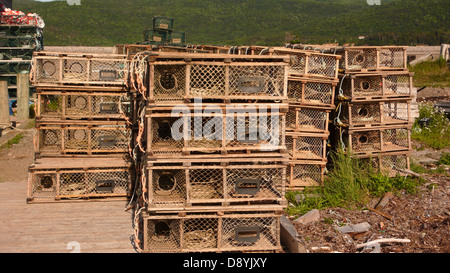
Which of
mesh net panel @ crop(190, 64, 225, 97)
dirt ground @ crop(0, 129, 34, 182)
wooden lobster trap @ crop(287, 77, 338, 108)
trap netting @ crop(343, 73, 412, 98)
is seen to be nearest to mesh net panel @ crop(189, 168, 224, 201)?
mesh net panel @ crop(190, 64, 225, 97)

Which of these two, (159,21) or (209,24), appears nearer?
(159,21)

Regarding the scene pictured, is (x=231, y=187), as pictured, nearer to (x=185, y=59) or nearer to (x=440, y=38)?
(x=185, y=59)

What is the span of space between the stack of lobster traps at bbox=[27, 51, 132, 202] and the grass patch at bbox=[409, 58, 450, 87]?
14055 millimetres

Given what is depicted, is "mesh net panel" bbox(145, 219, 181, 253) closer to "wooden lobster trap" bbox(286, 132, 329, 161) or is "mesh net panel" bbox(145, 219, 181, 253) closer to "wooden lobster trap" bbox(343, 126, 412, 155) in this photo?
"wooden lobster trap" bbox(286, 132, 329, 161)

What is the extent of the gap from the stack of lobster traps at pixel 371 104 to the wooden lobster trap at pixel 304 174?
601 mm

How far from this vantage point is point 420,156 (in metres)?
8.99

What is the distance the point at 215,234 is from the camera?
4961 millimetres

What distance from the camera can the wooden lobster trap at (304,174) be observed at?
7.10 metres

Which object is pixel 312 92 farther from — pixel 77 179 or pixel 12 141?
pixel 12 141

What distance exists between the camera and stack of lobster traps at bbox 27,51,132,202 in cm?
666

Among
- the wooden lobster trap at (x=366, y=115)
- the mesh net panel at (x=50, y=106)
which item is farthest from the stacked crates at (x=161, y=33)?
the wooden lobster trap at (x=366, y=115)

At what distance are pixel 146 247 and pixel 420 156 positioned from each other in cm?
647

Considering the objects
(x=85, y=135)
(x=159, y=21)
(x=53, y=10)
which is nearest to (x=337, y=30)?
(x=53, y=10)

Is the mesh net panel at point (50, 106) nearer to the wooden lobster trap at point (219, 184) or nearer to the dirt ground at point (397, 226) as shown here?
the wooden lobster trap at point (219, 184)
